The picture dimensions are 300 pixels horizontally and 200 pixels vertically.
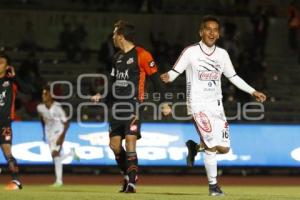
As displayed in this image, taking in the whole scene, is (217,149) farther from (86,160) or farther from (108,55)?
(108,55)

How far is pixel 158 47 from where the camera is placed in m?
26.7

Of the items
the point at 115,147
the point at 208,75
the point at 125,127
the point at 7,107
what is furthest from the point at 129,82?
the point at 7,107

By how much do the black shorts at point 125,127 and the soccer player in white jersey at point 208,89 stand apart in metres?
0.86

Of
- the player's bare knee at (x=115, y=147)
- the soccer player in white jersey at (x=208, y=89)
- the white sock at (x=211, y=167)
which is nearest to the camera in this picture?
the white sock at (x=211, y=167)

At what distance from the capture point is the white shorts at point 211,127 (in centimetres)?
1101

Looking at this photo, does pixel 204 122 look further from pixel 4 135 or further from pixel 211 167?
pixel 4 135

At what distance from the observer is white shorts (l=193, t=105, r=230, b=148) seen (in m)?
11.0

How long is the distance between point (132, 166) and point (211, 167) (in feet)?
3.90

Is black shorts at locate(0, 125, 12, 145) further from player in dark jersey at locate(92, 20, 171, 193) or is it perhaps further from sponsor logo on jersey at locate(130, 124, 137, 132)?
sponsor logo on jersey at locate(130, 124, 137, 132)

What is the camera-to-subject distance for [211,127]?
433 inches

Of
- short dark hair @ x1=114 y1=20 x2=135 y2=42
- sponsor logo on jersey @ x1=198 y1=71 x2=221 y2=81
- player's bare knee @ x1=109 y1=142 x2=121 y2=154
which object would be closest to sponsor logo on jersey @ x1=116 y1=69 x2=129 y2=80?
short dark hair @ x1=114 y1=20 x2=135 y2=42

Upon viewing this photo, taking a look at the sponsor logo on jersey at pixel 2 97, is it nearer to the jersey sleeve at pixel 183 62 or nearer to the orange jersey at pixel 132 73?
the orange jersey at pixel 132 73

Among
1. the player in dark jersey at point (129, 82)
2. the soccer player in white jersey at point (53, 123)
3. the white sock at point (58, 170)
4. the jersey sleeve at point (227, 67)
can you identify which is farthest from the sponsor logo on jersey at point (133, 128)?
the soccer player in white jersey at point (53, 123)

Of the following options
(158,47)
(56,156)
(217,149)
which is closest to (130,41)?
(217,149)
